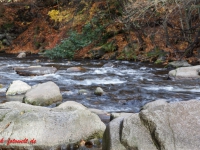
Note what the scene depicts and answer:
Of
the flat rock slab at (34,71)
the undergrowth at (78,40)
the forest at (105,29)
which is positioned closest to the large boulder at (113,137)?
the flat rock slab at (34,71)

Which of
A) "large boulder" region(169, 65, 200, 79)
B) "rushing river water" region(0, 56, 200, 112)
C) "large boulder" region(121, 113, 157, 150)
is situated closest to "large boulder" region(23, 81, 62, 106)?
"rushing river water" region(0, 56, 200, 112)

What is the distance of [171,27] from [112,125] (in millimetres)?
13321

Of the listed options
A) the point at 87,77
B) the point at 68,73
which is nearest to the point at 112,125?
the point at 87,77

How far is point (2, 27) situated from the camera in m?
26.2

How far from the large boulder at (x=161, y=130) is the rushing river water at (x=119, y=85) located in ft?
11.1

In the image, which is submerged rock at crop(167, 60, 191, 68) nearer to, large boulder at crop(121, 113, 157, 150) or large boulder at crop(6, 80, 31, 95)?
large boulder at crop(6, 80, 31, 95)

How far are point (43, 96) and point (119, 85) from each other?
11.2 ft

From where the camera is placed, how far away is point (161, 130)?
12.3 feet

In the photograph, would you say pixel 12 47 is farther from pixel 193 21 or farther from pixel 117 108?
pixel 117 108

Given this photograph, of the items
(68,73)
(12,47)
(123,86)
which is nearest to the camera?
(123,86)

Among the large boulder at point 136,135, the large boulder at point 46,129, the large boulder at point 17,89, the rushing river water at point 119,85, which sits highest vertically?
the large boulder at point 136,135

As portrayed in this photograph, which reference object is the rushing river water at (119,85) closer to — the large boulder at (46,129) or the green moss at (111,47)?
the large boulder at (46,129)

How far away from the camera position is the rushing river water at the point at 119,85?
27.1 ft

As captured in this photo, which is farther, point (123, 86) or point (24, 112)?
point (123, 86)
